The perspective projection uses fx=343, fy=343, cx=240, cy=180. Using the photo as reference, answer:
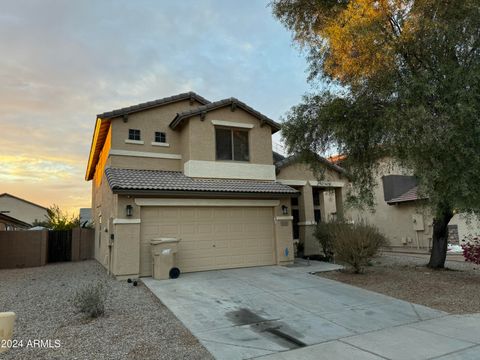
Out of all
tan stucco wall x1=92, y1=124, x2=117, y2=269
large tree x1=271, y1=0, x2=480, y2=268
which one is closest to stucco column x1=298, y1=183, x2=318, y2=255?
large tree x1=271, y1=0, x2=480, y2=268

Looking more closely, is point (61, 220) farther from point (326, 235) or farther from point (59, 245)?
point (326, 235)

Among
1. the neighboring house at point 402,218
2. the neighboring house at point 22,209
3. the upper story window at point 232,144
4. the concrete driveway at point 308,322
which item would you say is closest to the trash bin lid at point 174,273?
the concrete driveway at point 308,322

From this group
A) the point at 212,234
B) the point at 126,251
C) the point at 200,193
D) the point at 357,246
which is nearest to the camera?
the point at 126,251

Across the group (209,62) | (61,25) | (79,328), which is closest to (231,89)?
(209,62)

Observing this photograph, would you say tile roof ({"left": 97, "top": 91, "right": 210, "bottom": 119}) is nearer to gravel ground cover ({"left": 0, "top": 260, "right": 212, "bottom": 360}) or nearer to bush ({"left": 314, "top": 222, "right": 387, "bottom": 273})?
gravel ground cover ({"left": 0, "top": 260, "right": 212, "bottom": 360})

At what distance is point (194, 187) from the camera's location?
1250 cm

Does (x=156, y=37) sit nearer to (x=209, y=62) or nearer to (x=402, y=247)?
(x=209, y=62)

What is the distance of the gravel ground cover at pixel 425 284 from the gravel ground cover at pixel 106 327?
233 inches

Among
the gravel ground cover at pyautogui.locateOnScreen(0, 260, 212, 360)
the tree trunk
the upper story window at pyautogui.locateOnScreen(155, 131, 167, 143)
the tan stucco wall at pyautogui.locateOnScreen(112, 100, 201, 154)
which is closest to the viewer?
the gravel ground cover at pyautogui.locateOnScreen(0, 260, 212, 360)

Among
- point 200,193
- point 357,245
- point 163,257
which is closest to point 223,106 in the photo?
point 200,193

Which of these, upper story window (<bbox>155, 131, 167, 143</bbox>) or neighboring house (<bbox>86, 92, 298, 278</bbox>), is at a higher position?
upper story window (<bbox>155, 131, 167, 143</bbox>)

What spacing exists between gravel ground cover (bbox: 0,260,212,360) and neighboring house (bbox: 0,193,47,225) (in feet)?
143

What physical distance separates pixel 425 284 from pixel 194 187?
802 centimetres

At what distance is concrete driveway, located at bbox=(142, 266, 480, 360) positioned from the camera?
5270mm
